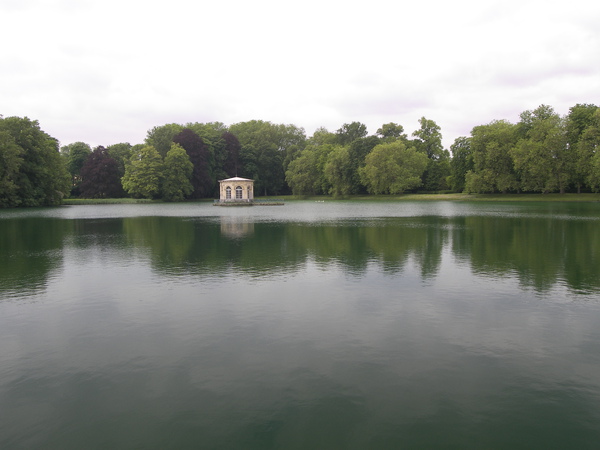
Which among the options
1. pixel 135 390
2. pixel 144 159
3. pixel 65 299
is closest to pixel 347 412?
pixel 135 390

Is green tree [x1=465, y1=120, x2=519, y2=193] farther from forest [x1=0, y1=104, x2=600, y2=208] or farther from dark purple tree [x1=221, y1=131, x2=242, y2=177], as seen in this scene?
dark purple tree [x1=221, y1=131, x2=242, y2=177]

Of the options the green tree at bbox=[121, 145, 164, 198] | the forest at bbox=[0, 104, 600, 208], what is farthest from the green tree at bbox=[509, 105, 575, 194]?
the green tree at bbox=[121, 145, 164, 198]

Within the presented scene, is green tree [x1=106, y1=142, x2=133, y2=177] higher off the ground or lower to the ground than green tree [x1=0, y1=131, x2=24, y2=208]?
higher

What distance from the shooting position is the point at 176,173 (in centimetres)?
9231

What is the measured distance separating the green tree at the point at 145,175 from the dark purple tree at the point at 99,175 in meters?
6.89

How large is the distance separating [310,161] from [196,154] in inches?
1034

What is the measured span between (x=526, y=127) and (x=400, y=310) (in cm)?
7949

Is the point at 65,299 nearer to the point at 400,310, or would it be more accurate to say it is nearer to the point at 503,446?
the point at 400,310

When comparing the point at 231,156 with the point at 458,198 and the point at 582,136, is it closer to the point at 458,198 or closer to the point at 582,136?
the point at 458,198

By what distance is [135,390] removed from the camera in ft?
21.5

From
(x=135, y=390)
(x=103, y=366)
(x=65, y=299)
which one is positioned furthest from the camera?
(x=65, y=299)

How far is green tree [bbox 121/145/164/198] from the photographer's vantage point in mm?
89188

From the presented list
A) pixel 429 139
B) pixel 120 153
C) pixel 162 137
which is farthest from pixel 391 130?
pixel 120 153

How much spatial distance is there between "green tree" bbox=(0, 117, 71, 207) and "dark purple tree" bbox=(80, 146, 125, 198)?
1994cm
